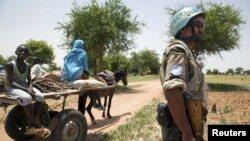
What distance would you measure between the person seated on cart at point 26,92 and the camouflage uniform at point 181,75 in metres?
4.03

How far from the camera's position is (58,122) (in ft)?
21.3

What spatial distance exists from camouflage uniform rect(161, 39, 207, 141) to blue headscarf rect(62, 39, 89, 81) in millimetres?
5931

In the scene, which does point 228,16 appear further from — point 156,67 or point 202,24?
point 156,67

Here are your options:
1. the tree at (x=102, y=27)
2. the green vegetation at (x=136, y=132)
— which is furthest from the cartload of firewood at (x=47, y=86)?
the tree at (x=102, y=27)

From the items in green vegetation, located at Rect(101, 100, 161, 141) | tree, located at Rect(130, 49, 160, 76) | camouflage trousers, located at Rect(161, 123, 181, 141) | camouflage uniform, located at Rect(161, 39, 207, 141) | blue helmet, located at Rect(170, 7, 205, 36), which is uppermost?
tree, located at Rect(130, 49, 160, 76)

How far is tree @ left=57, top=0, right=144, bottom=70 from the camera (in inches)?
923

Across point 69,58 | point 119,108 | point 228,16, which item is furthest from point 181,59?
point 228,16

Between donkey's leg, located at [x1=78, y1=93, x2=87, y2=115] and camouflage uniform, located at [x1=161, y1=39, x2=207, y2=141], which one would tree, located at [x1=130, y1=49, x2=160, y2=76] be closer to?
donkey's leg, located at [x1=78, y1=93, x2=87, y2=115]

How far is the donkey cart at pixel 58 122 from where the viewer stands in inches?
253

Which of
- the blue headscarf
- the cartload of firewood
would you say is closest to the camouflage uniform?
the cartload of firewood

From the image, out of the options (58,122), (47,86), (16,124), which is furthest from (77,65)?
(58,122)

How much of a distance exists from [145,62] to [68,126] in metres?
87.3

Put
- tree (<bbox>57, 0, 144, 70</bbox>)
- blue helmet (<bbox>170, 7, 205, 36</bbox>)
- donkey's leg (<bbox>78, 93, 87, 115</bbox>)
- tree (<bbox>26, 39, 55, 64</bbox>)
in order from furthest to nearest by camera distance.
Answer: tree (<bbox>26, 39, 55, 64</bbox>) → tree (<bbox>57, 0, 144, 70</bbox>) → donkey's leg (<bbox>78, 93, 87, 115</bbox>) → blue helmet (<bbox>170, 7, 205, 36</bbox>)

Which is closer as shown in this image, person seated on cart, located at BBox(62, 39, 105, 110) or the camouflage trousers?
the camouflage trousers
